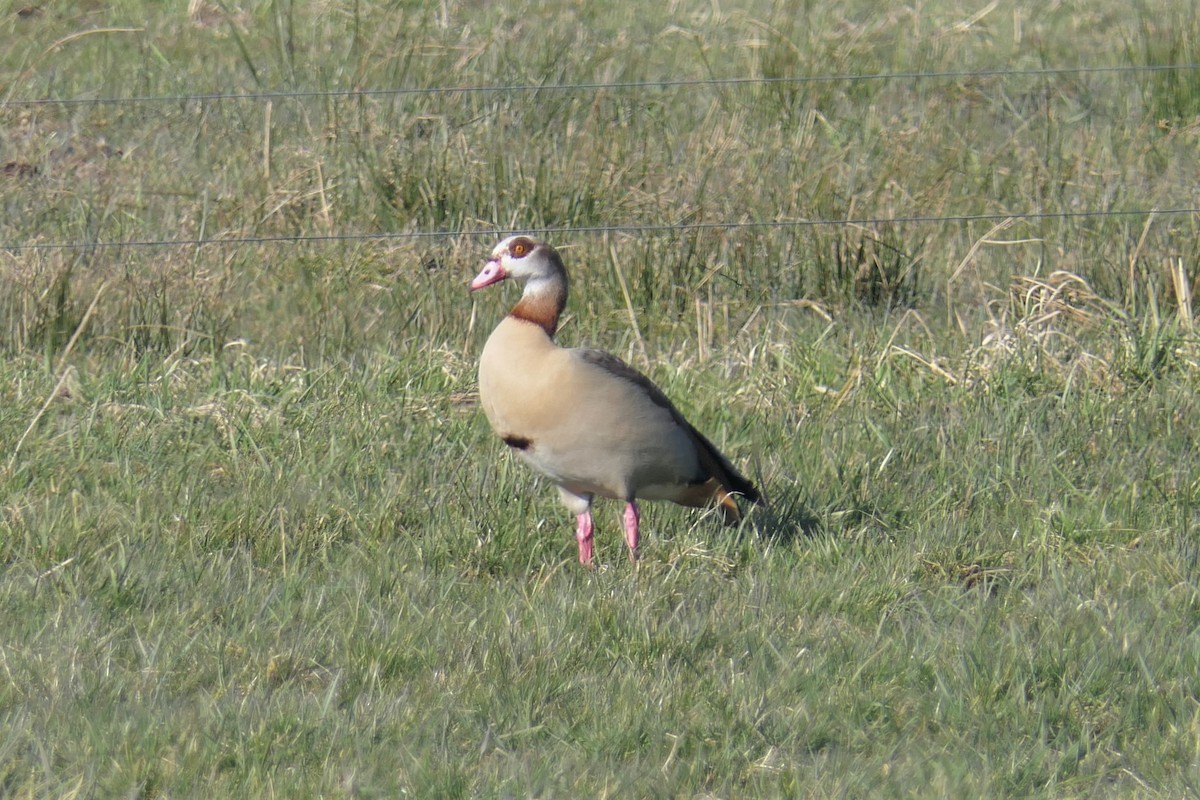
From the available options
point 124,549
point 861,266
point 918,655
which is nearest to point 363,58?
point 861,266

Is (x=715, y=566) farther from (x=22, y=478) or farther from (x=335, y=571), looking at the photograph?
(x=22, y=478)

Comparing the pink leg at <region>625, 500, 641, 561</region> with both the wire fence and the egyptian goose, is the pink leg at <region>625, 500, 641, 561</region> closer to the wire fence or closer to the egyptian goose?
the egyptian goose

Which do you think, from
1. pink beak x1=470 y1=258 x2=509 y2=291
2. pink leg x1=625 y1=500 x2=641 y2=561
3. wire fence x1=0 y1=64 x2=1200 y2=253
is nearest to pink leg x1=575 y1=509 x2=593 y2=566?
pink leg x1=625 y1=500 x2=641 y2=561

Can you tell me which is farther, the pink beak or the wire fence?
the wire fence

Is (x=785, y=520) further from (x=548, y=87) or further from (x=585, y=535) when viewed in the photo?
(x=548, y=87)

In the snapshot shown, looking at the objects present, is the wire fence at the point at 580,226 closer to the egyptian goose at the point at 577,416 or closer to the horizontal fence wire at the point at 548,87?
the horizontal fence wire at the point at 548,87

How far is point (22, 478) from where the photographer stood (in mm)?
5465

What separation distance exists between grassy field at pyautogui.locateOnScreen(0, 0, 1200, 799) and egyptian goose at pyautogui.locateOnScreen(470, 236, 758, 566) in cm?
21

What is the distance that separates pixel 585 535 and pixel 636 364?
82.7 inches

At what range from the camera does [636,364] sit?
280 inches

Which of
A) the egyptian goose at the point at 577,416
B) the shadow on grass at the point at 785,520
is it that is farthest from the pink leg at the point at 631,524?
the shadow on grass at the point at 785,520

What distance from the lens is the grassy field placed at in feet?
12.8

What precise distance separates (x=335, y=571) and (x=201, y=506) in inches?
23.3

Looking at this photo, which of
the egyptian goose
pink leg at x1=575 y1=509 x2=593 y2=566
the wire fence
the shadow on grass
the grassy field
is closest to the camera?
the grassy field
